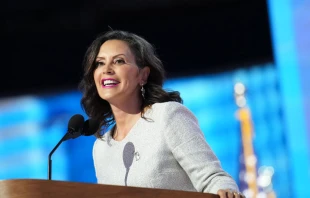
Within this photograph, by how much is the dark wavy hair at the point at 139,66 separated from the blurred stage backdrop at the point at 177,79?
6.13ft

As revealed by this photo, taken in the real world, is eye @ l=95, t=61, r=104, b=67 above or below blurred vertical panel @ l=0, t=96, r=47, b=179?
above

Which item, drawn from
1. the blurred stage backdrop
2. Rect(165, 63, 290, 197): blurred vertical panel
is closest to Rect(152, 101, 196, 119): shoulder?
the blurred stage backdrop

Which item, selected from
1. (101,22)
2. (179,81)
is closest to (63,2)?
(101,22)

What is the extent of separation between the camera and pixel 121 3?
6121mm

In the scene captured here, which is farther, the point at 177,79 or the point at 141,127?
the point at 177,79

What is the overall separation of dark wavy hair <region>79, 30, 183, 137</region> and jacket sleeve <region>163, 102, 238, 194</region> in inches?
8.6

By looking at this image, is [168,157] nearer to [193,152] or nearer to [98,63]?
[193,152]

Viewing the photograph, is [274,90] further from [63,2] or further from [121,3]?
[63,2]

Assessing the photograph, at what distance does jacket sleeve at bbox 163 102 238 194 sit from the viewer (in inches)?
90.6

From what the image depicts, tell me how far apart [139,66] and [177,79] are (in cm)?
284

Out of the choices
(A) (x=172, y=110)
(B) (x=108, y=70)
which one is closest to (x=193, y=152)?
(A) (x=172, y=110)

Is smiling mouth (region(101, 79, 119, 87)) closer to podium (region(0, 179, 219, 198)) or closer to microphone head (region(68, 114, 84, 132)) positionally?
microphone head (region(68, 114, 84, 132))

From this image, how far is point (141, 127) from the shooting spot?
258 cm

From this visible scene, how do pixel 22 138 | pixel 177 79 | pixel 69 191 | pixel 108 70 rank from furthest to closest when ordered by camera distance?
pixel 22 138
pixel 177 79
pixel 108 70
pixel 69 191
